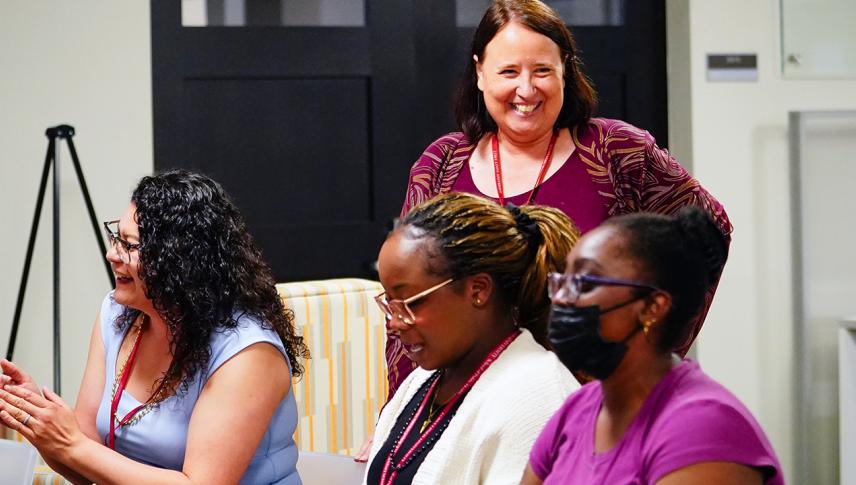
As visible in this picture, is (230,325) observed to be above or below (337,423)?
above

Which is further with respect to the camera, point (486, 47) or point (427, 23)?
point (427, 23)

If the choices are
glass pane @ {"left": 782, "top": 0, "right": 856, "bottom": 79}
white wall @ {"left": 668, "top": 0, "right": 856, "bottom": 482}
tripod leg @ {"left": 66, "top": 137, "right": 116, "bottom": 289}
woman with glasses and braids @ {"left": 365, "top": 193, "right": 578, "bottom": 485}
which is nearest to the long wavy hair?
woman with glasses and braids @ {"left": 365, "top": 193, "right": 578, "bottom": 485}

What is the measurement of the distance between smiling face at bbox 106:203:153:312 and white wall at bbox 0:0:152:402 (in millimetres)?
2046

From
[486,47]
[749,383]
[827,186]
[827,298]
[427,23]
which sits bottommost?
[749,383]

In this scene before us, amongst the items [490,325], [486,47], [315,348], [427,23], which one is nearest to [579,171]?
[486,47]

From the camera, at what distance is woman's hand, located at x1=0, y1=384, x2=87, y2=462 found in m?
2.00

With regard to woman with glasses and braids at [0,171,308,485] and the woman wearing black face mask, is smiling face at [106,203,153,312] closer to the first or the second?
woman with glasses and braids at [0,171,308,485]

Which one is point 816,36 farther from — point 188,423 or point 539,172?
point 188,423

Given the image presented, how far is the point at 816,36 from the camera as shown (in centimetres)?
439

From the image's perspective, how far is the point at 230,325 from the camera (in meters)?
2.11

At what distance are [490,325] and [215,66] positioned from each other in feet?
9.07

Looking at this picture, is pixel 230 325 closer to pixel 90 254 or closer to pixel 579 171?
pixel 579 171

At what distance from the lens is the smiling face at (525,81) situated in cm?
233

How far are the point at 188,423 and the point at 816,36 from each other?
124 inches
